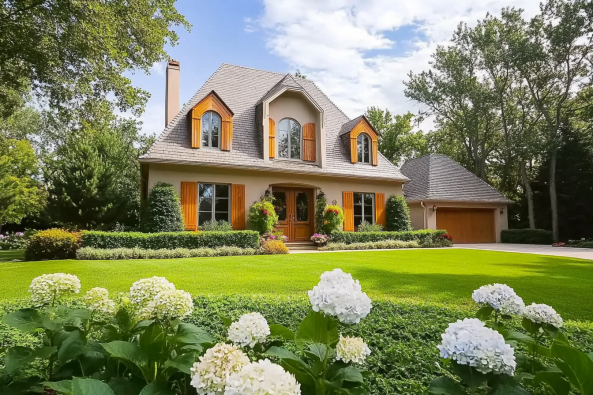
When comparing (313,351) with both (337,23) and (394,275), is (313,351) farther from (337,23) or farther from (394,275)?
(337,23)

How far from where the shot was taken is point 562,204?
72.0ft

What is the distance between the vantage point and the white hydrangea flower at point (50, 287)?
1990 millimetres

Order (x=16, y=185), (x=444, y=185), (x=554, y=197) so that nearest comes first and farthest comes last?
(x=444, y=185)
(x=554, y=197)
(x=16, y=185)

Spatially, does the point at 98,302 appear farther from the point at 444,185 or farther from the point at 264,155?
the point at 444,185

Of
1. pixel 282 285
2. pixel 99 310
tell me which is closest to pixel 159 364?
pixel 99 310

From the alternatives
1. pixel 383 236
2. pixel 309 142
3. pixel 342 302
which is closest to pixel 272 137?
pixel 309 142

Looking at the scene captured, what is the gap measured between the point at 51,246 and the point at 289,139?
10.3 meters

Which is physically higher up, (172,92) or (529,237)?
(172,92)

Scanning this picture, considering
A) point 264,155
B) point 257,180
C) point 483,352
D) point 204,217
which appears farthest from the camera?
point 264,155

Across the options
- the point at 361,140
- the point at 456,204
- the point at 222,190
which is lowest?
the point at 456,204

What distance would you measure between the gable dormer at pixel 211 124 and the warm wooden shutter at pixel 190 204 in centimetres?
172

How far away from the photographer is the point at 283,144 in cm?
1672

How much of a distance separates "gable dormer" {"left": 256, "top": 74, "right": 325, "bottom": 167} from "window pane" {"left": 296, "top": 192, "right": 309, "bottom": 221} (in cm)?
169

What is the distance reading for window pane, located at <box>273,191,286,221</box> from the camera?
53.6ft
